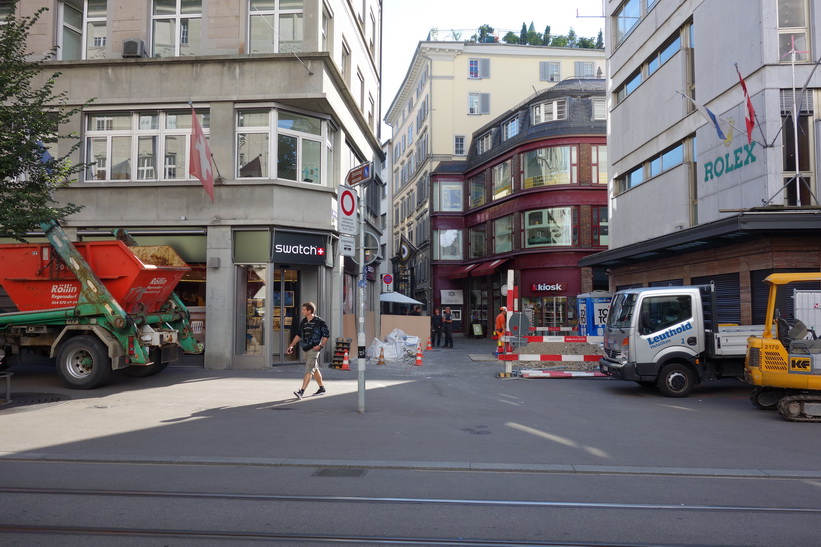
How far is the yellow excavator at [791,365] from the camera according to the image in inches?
422

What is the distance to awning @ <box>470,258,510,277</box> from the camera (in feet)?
125

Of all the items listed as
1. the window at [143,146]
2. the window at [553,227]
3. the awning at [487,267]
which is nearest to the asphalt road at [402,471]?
the window at [143,146]

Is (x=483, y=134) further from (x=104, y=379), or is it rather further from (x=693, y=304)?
(x=104, y=379)

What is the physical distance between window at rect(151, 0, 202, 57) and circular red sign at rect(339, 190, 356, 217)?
1086cm

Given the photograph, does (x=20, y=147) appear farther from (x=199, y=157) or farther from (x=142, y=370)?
(x=142, y=370)

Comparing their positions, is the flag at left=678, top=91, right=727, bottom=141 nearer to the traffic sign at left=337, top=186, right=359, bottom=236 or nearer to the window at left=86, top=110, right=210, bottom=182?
the traffic sign at left=337, top=186, right=359, bottom=236

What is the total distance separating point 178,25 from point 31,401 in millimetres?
12038

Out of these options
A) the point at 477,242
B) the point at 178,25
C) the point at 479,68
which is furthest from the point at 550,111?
the point at 178,25

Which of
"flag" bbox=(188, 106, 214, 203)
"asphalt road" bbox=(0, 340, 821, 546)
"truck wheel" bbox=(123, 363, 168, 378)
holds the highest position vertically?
"flag" bbox=(188, 106, 214, 203)

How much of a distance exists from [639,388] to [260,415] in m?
9.09

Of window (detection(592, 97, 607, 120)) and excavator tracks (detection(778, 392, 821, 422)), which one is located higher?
window (detection(592, 97, 607, 120))

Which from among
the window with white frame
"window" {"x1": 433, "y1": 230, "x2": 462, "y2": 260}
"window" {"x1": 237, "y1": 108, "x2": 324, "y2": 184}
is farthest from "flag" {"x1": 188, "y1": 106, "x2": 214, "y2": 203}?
"window" {"x1": 433, "y1": 230, "x2": 462, "y2": 260}

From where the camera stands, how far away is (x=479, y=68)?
50.6 metres

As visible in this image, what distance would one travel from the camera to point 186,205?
18250 millimetres
